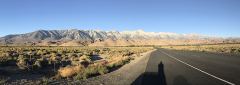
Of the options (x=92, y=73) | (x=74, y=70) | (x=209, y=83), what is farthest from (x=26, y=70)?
(x=209, y=83)

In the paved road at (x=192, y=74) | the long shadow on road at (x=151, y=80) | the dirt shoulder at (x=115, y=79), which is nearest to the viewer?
the paved road at (x=192, y=74)

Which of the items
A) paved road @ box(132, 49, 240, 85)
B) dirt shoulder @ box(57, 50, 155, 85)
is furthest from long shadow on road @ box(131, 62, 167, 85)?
dirt shoulder @ box(57, 50, 155, 85)

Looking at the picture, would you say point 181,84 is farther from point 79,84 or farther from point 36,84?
point 36,84

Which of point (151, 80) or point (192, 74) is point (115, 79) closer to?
point (151, 80)

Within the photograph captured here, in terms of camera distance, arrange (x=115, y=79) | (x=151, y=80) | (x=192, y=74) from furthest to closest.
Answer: (x=192, y=74) < (x=115, y=79) < (x=151, y=80)

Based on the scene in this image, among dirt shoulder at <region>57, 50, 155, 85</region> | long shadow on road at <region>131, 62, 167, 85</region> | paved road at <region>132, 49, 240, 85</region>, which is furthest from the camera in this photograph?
dirt shoulder at <region>57, 50, 155, 85</region>

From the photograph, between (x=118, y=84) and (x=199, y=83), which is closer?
(x=199, y=83)

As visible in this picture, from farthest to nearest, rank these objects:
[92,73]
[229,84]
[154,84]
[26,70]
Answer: [26,70] < [92,73] < [154,84] < [229,84]

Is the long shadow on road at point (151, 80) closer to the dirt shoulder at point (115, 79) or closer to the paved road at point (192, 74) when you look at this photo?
the paved road at point (192, 74)

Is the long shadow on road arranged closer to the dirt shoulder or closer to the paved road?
the paved road

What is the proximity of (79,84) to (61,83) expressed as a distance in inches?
36.5

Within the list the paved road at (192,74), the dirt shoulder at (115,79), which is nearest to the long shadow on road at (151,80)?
the paved road at (192,74)

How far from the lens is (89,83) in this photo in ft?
44.7

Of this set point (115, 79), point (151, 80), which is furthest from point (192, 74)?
point (115, 79)
